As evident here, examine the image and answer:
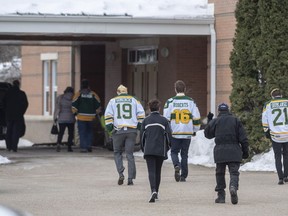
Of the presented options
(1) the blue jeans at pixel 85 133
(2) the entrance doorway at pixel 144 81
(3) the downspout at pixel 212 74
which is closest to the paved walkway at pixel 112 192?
(3) the downspout at pixel 212 74

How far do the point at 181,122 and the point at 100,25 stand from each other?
6252 millimetres

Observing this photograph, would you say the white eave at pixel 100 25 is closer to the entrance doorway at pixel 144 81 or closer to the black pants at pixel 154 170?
the entrance doorway at pixel 144 81

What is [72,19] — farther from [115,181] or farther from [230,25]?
[115,181]

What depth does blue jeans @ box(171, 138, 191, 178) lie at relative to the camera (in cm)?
1792

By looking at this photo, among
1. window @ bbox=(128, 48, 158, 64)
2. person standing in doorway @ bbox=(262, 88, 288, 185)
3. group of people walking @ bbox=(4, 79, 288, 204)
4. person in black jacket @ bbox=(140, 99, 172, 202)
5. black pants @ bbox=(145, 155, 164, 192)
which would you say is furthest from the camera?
window @ bbox=(128, 48, 158, 64)

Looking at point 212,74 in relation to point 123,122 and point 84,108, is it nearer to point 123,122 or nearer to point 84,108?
point 84,108

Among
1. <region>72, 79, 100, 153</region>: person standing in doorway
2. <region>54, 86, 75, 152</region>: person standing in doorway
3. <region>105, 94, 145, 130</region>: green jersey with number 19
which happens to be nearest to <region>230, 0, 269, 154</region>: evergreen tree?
<region>105, 94, 145, 130</region>: green jersey with number 19

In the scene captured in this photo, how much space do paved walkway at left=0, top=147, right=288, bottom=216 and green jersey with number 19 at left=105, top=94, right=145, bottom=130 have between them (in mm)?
1055

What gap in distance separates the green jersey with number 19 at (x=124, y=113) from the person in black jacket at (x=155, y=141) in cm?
209

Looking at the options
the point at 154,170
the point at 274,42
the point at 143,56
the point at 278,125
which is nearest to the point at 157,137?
the point at 154,170

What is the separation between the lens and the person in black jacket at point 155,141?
14.9 meters

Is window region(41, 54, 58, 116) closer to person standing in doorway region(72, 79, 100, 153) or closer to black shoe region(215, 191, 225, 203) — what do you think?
person standing in doorway region(72, 79, 100, 153)

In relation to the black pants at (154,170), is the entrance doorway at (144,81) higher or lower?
higher

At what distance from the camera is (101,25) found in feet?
77.4
